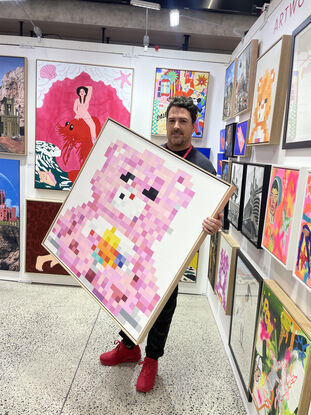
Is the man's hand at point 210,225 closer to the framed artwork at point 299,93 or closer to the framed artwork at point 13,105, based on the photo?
the framed artwork at point 299,93

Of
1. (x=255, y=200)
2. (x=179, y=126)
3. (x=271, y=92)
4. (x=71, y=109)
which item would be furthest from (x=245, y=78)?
(x=71, y=109)

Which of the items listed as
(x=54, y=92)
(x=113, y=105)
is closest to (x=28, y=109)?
(x=54, y=92)

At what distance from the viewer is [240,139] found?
76.1 inches

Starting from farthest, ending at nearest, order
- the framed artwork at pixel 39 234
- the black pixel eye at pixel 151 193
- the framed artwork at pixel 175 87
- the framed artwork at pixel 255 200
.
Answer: the framed artwork at pixel 39 234 < the framed artwork at pixel 175 87 < the framed artwork at pixel 255 200 < the black pixel eye at pixel 151 193

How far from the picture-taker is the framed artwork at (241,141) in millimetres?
1808

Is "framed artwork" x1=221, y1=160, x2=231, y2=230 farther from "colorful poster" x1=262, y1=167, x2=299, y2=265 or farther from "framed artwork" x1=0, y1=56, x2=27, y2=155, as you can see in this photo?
"framed artwork" x1=0, y1=56, x2=27, y2=155

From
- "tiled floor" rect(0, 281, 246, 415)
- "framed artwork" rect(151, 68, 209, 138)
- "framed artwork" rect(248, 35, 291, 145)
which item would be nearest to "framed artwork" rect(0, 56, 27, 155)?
"framed artwork" rect(151, 68, 209, 138)

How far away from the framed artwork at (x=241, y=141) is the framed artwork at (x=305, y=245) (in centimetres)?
85

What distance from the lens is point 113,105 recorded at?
8.67 feet

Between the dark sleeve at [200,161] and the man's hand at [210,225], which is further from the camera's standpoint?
the dark sleeve at [200,161]

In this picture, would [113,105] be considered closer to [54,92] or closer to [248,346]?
[54,92]

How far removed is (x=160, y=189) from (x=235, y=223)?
74 centimetres

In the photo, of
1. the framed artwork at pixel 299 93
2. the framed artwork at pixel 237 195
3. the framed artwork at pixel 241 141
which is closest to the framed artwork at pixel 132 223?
the framed artwork at pixel 299 93

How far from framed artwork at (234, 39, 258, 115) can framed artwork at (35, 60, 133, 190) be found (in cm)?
97
